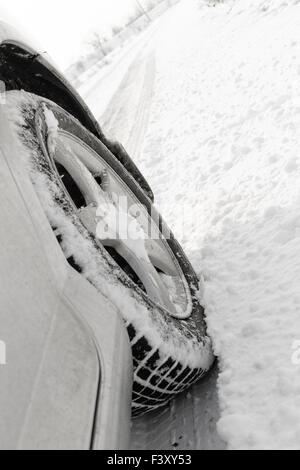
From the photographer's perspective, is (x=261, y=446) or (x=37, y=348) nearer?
(x=37, y=348)

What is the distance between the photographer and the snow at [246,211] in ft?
4.80

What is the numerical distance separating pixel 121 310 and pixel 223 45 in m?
8.04

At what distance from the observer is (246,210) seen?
8.45 ft

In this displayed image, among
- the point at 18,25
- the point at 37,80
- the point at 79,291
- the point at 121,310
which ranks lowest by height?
the point at 121,310

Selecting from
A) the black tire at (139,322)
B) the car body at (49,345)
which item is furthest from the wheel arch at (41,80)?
the car body at (49,345)

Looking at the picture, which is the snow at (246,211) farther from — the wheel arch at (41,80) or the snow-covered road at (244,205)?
the wheel arch at (41,80)

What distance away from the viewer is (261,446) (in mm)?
1271

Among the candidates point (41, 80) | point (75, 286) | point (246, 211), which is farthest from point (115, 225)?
point (246, 211)

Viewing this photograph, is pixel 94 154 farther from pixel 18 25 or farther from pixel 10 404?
pixel 10 404

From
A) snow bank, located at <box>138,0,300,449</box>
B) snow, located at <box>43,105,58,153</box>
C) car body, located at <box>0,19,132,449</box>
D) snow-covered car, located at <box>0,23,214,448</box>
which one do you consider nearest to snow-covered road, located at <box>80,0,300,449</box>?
snow bank, located at <box>138,0,300,449</box>

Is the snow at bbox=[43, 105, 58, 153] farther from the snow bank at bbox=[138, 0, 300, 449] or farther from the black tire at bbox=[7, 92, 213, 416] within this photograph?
the snow bank at bbox=[138, 0, 300, 449]

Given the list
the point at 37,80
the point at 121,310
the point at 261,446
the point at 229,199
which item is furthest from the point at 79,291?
the point at 229,199
